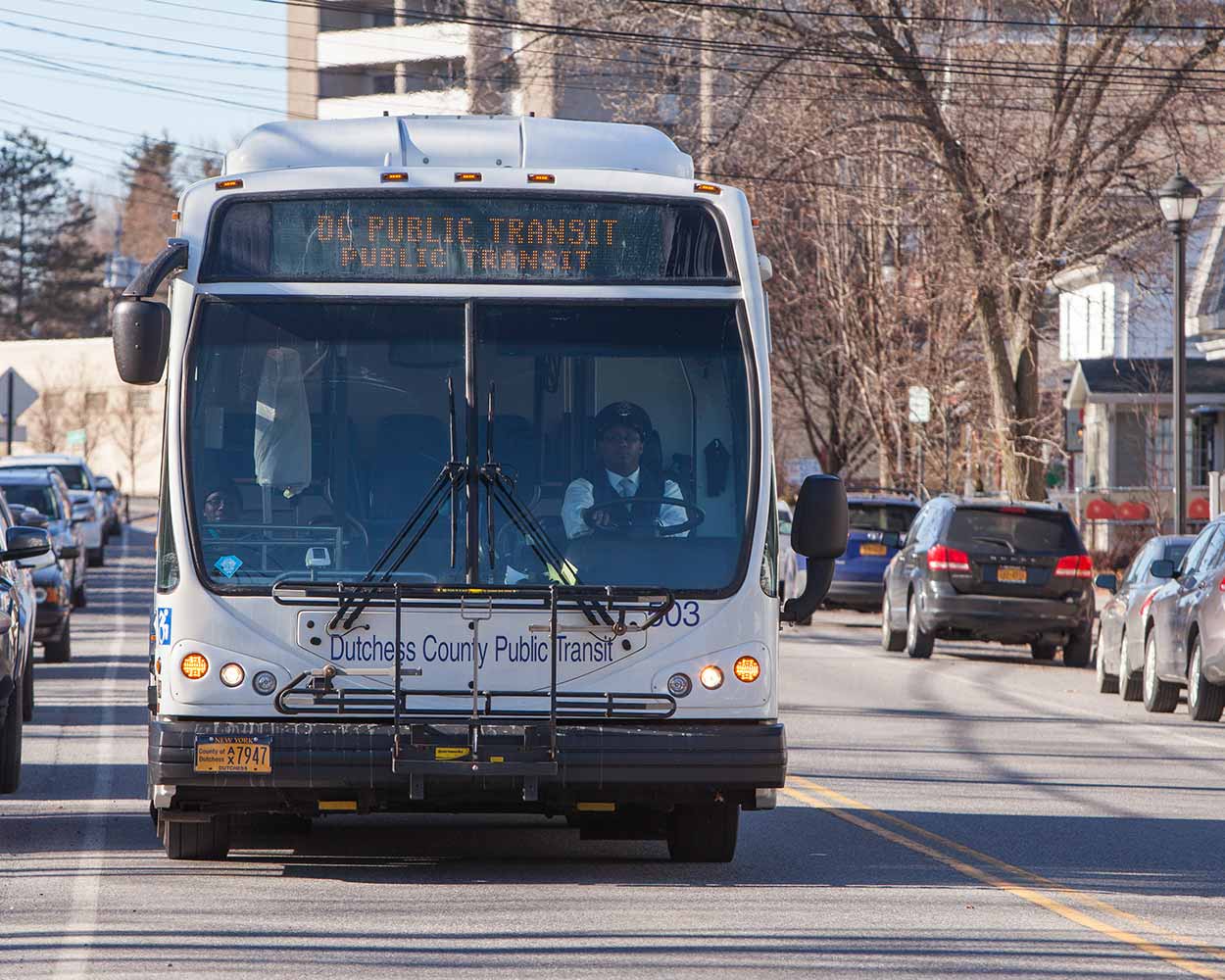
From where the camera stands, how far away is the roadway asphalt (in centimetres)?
779

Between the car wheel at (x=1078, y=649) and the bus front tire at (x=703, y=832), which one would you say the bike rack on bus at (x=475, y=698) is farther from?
the car wheel at (x=1078, y=649)

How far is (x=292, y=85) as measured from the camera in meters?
84.8

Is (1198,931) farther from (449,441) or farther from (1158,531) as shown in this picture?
(1158,531)

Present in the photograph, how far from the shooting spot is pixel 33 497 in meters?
30.1

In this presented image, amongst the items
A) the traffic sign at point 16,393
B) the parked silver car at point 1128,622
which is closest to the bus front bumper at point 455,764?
the parked silver car at point 1128,622

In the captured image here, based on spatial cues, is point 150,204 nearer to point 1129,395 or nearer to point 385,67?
point 385,67

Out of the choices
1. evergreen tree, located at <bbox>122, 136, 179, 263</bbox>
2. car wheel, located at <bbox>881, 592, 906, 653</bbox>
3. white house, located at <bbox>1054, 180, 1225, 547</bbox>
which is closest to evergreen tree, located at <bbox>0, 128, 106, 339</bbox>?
evergreen tree, located at <bbox>122, 136, 179, 263</bbox>

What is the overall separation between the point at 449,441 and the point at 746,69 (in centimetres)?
2424

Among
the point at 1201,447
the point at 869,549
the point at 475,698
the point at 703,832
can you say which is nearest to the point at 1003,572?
the point at 869,549

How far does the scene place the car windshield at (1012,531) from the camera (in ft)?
78.4

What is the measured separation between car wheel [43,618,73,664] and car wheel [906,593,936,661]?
31.1 ft

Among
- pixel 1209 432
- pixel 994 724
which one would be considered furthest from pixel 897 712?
pixel 1209 432

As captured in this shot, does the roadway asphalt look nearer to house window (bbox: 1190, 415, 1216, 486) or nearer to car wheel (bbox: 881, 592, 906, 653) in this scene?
car wheel (bbox: 881, 592, 906, 653)

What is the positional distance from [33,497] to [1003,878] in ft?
74.2
